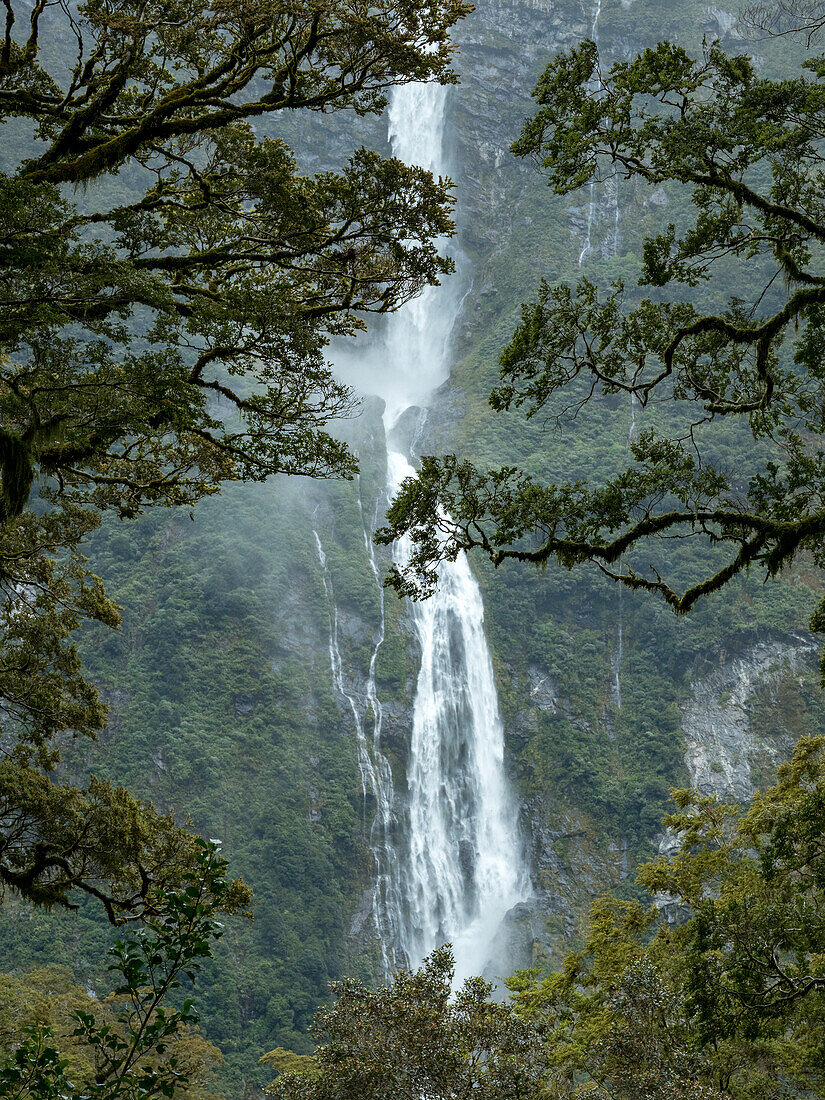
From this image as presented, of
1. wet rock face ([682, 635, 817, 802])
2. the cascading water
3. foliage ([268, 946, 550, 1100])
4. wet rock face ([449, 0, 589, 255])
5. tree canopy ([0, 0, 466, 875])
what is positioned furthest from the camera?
wet rock face ([449, 0, 589, 255])

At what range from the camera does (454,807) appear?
34656mm

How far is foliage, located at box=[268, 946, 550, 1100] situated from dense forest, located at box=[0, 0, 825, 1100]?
51 millimetres

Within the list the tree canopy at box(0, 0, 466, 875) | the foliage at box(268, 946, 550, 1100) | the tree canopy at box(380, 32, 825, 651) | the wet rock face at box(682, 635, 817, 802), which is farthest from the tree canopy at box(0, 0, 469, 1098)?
the wet rock face at box(682, 635, 817, 802)

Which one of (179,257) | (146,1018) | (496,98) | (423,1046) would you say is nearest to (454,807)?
(423,1046)

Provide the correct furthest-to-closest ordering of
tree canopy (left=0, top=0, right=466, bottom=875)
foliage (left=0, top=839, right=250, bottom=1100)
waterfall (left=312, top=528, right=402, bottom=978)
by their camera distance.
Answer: waterfall (left=312, top=528, right=402, bottom=978), tree canopy (left=0, top=0, right=466, bottom=875), foliage (left=0, top=839, right=250, bottom=1100)

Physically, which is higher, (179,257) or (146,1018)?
(179,257)

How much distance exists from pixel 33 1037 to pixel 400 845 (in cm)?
3192

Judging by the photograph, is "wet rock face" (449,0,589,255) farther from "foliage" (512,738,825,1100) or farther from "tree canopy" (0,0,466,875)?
"tree canopy" (0,0,466,875)

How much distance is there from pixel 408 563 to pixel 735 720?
3535cm

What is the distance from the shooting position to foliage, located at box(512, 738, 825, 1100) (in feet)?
24.7

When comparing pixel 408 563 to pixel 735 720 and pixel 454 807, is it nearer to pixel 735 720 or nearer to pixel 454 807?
pixel 454 807

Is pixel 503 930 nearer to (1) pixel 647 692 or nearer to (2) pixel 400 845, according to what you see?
(2) pixel 400 845

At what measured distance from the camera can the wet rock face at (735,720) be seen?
38.4 metres

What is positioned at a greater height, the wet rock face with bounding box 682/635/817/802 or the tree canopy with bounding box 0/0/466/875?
the wet rock face with bounding box 682/635/817/802
